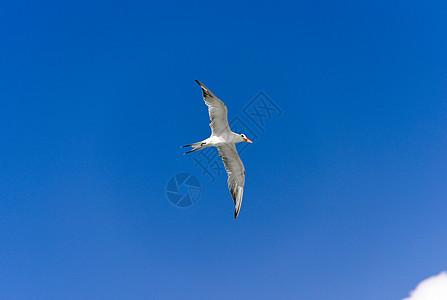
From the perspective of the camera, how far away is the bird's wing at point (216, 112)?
A: 23.5 m

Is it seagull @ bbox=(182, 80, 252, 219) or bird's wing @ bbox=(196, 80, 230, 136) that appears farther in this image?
seagull @ bbox=(182, 80, 252, 219)

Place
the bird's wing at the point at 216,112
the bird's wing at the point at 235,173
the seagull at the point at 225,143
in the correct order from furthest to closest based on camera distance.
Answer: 1. the bird's wing at the point at 235,173
2. the seagull at the point at 225,143
3. the bird's wing at the point at 216,112

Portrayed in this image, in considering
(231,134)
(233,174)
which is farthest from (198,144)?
(233,174)

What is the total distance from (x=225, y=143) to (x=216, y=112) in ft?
8.97

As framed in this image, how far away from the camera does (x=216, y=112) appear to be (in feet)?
79.0

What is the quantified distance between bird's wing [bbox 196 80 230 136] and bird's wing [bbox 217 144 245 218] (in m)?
2.10

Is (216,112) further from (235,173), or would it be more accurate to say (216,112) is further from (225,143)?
(235,173)

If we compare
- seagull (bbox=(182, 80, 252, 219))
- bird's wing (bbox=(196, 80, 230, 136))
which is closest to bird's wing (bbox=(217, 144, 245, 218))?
seagull (bbox=(182, 80, 252, 219))

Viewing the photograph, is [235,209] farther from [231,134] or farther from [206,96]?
[206,96]

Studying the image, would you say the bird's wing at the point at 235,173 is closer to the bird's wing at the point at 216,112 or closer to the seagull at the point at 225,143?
the seagull at the point at 225,143

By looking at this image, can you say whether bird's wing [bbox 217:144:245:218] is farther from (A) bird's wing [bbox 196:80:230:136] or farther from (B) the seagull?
(A) bird's wing [bbox 196:80:230:136]

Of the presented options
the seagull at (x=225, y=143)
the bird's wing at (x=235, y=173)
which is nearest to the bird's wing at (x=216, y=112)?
the seagull at (x=225, y=143)

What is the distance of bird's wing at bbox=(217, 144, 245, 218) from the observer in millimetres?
26828

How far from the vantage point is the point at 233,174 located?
2755 centimetres
